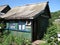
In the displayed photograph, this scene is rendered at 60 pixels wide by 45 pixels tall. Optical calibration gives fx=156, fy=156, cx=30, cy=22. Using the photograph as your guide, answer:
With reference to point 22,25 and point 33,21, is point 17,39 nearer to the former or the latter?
point 22,25

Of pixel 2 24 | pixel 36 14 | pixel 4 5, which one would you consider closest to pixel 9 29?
pixel 2 24

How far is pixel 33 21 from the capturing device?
1731cm

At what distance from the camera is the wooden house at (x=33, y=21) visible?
17156mm

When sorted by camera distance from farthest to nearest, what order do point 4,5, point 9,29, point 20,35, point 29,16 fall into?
point 4,5, point 9,29, point 20,35, point 29,16

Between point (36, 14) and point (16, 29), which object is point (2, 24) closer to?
point (16, 29)

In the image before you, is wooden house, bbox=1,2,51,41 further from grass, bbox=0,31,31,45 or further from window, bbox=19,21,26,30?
grass, bbox=0,31,31,45

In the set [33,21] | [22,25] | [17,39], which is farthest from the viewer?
[22,25]

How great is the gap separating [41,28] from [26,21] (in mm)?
2424

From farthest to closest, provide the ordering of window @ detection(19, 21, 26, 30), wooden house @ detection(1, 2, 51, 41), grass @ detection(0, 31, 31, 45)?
window @ detection(19, 21, 26, 30), wooden house @ detection(1, 2, 51, 41), grass @ detection(0, 31, 31, 45)

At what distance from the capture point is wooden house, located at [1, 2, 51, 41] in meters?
17.2

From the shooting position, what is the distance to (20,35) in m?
18.1

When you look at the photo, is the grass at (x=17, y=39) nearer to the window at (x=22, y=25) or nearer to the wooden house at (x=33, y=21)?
the wooden house at (x=33, y=21)

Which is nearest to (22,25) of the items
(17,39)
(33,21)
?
(33,21)

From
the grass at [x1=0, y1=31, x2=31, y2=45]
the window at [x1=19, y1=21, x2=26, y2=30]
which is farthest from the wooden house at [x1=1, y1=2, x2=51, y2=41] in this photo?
the grass at [x1=0, y1=31, x2=31, y2=45]
